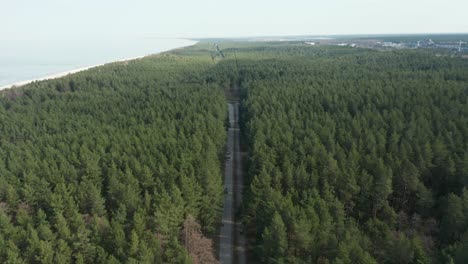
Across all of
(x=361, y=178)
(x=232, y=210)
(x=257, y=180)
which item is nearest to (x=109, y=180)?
(x=232, y=210)

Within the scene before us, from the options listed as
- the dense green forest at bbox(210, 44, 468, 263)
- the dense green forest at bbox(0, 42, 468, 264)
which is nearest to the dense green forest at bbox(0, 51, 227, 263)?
the dense green forest at bbox(0, 42, 468, 264)

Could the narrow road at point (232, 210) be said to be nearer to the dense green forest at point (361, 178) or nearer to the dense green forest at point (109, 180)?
the dense green forest at point (109, 180)

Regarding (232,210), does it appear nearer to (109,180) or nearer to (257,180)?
(257,180)

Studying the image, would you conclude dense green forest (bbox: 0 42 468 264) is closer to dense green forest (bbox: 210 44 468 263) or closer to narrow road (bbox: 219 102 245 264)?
dense green forest (bbox: 210 44 468 263)

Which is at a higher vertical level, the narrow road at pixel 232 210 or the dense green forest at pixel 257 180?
the dense green forest at pixel 257 180

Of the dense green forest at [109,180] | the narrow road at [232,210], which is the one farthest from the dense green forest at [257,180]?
the narrow road at [232,210]

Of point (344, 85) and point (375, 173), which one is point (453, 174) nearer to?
point (375, 173)
